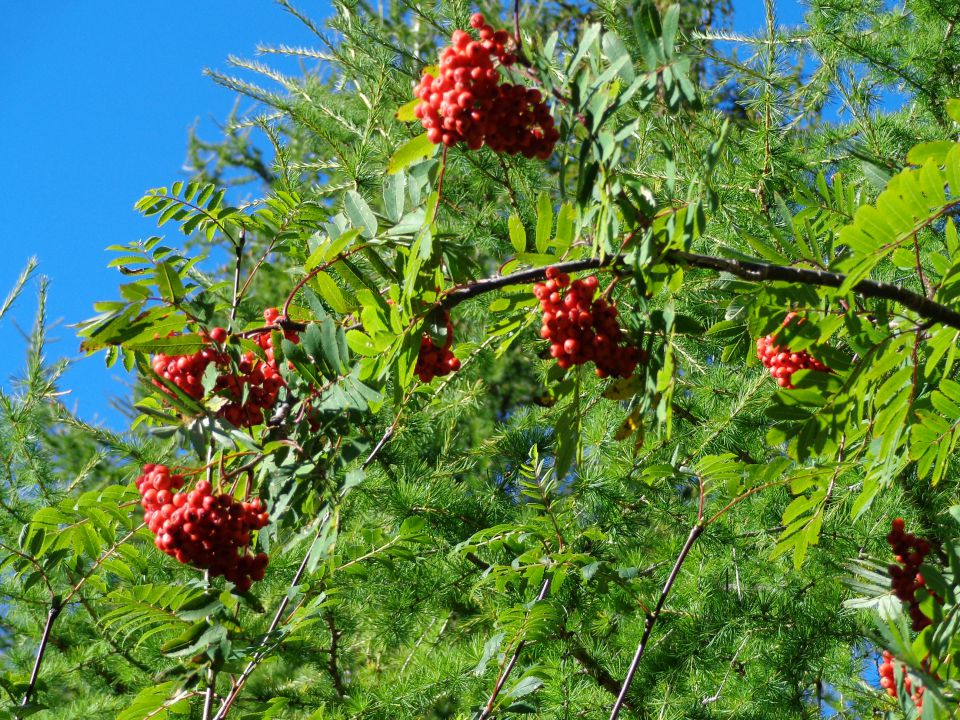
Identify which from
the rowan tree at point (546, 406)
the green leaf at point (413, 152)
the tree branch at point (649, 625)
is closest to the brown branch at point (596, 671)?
the rowan tree at point (546, 406)

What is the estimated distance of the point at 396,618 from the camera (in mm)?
3328

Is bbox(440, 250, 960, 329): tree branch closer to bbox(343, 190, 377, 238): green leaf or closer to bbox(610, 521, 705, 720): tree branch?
bbox(343, 190, 377, 238): green leaf

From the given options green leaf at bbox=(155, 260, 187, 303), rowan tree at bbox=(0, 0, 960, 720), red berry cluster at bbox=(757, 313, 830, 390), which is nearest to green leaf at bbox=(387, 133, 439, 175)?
rowan tree at bbox=(0, 0, 960, 720)

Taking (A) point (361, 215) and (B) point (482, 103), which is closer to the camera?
(B) point (482, 103)

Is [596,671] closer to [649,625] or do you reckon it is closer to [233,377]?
[649,625]

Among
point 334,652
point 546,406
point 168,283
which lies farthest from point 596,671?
point 168,283

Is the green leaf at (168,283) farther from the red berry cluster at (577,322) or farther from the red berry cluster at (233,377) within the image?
the red berry cluster at (577,322)

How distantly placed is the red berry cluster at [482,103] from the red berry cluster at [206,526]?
589mm

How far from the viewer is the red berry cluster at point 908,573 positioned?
1471 mm

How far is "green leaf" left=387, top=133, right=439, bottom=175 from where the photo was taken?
124 cm

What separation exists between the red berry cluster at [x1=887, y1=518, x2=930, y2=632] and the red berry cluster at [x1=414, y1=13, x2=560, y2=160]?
2.95 feet

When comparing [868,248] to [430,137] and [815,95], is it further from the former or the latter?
[815,95]

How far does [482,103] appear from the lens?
1.13 metres

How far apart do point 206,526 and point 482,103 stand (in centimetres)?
68
